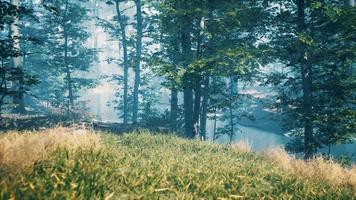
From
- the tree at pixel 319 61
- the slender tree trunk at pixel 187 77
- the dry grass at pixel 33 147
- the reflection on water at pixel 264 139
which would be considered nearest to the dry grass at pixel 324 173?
the tree at pixel 319 61

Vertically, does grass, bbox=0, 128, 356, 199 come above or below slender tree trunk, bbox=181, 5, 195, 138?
below

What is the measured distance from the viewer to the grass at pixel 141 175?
562 cm

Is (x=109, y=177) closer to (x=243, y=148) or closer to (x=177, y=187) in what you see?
(x=177, y=187)

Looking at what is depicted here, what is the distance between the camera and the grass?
18.4ft

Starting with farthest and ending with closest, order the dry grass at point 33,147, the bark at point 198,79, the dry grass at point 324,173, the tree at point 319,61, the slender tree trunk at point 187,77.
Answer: the slender tree trunk at point 187,77 < the bark at point 198,79 < the tree at point 319,61 < the dry grass at point 324,173 < the dry grass at point 33,147

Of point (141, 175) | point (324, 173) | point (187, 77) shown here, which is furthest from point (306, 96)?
point (141, 175)

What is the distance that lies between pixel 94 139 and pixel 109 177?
9.37 feet

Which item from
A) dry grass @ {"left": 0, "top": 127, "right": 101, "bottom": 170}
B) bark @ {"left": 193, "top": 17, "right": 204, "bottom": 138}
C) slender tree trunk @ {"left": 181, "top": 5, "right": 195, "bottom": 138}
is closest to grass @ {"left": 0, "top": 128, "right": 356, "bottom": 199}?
dry grass @ {"left": 0, "top": 127, "right": 101, "bottom": 170}

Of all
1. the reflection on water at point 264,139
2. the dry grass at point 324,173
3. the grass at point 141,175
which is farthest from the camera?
the reflection on water at point 264,139

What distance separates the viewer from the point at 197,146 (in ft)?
41.1

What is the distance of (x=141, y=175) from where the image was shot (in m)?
6.86

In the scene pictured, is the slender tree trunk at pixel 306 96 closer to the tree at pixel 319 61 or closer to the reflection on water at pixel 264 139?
the tree at pixel 319 61

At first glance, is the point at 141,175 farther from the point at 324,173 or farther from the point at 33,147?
the point at 324,173

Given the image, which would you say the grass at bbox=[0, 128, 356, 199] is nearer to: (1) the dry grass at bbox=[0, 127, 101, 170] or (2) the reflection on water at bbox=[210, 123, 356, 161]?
(1) the dry grass at bbox=[0, 127, 101, 170]
